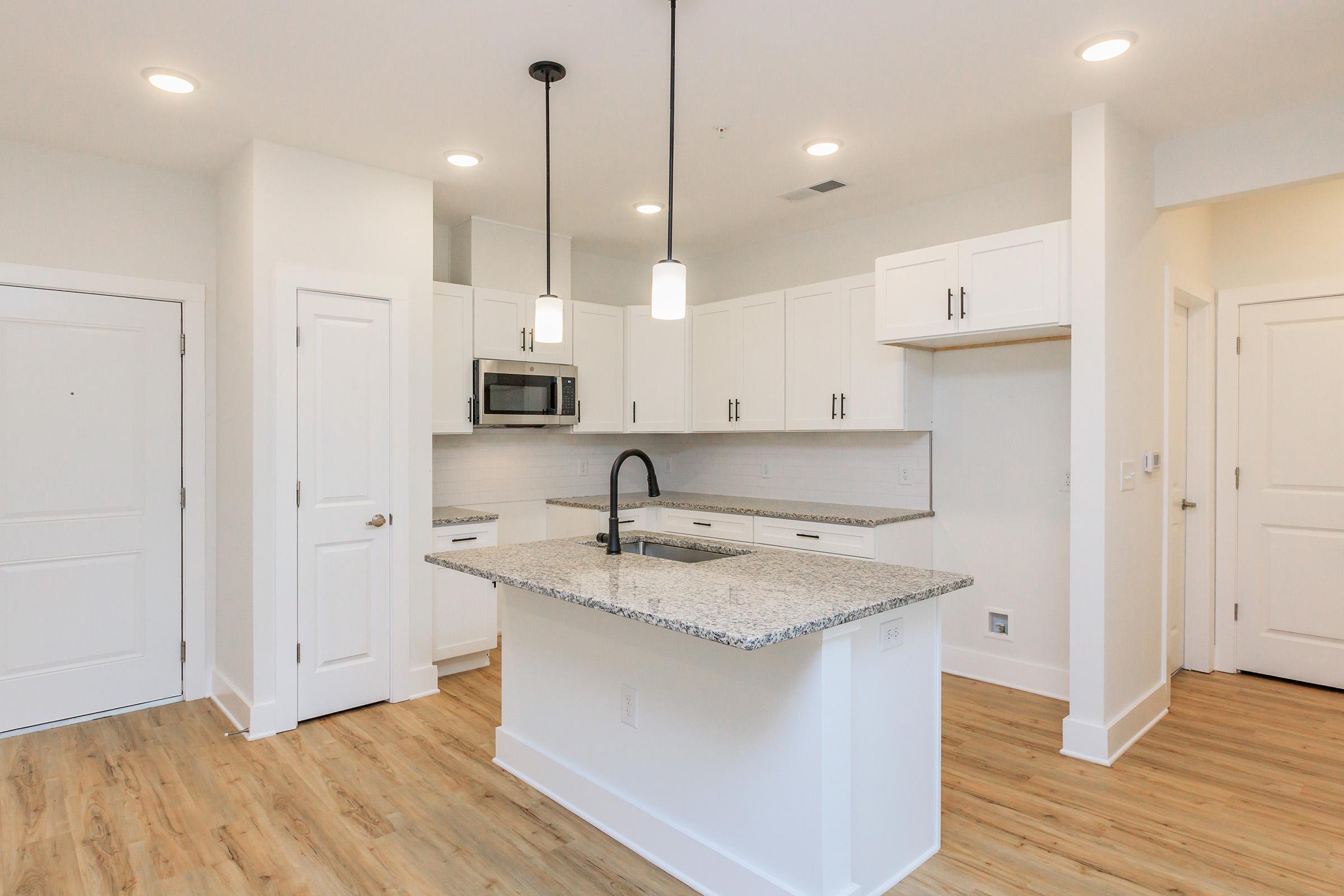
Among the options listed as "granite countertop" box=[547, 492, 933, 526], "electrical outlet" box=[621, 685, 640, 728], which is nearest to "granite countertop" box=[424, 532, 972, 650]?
"electrical outlet" box=[621, 685, 640, 728]

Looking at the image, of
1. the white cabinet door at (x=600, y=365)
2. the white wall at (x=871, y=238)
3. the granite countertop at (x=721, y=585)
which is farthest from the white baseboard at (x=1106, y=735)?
the white cabinet door at (x=600, y=365)

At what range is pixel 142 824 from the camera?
255cm

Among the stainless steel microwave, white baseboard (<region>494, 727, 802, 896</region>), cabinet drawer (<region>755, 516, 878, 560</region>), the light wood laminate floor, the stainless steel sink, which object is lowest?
the light wood laminate floor

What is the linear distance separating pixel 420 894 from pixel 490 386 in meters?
2.74

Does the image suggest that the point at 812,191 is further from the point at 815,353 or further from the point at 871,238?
the point at 815,353

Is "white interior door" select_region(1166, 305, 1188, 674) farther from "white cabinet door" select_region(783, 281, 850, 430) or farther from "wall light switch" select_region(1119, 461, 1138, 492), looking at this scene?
"white cabinet door" select_region(783, 281, 850, 430)

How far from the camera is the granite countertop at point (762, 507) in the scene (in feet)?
13.0

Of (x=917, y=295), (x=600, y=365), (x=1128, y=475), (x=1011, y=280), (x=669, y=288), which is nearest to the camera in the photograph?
(x=669, y=288)

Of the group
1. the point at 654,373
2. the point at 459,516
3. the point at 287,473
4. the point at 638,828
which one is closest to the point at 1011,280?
the point at 654,373

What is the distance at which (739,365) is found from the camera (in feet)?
15.7

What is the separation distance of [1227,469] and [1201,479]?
0.15 m

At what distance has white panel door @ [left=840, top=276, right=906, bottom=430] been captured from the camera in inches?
→ 157

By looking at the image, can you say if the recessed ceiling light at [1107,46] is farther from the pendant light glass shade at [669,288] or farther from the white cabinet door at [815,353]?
the white cabinet door at [815,353]

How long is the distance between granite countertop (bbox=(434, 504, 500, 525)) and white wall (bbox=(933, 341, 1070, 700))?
252 cm
